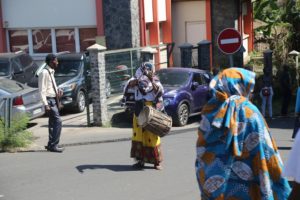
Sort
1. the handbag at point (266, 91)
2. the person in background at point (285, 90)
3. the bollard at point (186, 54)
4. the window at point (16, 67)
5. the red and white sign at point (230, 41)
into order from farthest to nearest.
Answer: the bollard at point (186, 54), the person in background at point (285, 90), the handbag at point (266, 91), the window at point (16, 67), the red and white sign at point (230, 41)

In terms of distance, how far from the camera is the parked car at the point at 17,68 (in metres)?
18.5

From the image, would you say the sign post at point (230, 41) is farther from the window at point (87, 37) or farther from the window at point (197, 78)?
the window at point (87, 37)

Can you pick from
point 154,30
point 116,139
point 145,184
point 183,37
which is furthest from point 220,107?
point 183,37

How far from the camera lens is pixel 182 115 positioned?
16672 millimetres

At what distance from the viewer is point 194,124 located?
1722cm

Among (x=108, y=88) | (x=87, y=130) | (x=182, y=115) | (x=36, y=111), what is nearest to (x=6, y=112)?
(x=36, y=111)

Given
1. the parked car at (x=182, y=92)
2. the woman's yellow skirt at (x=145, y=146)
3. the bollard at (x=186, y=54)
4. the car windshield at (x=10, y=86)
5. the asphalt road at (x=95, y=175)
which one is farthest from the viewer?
the bollard at (x=186, y=54)

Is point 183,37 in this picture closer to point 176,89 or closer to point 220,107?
point 176,89

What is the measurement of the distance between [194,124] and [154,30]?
8.36 m

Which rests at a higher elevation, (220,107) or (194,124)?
(220,107)

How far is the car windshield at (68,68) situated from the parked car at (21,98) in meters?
3.13

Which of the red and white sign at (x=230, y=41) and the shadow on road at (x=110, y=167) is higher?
the red and white sign at (x=230, y=41)

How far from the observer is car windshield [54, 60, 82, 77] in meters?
18.5

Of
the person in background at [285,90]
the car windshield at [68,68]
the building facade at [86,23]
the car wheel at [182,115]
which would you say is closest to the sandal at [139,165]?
the car wheel at [182,115]
